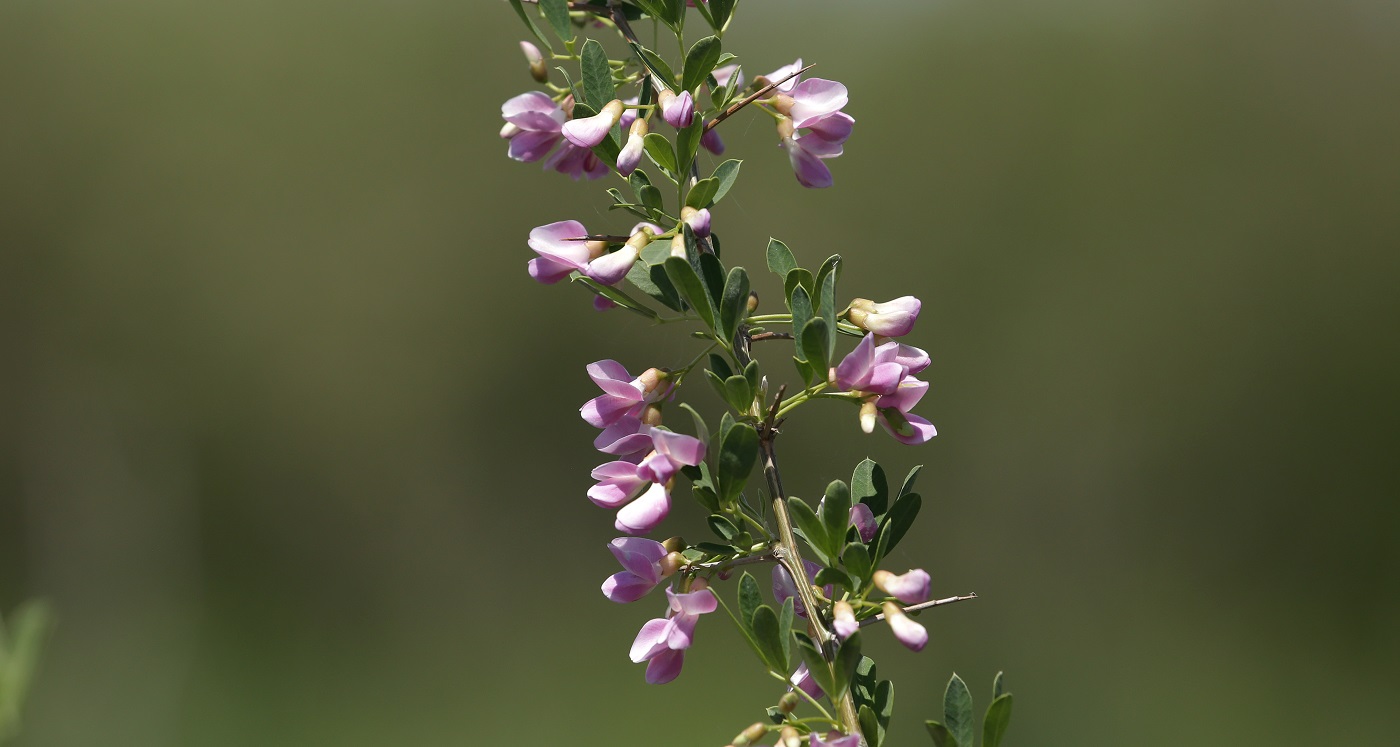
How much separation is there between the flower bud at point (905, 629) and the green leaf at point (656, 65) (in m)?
0.24

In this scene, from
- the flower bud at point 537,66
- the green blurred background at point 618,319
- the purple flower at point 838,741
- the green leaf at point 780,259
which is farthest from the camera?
the green blurred background at point 618,319

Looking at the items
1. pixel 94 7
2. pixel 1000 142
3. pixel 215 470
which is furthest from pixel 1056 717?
pixel 94 7

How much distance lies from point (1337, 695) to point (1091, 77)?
3.23 metres

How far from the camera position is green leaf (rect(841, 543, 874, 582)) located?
1.28 ft

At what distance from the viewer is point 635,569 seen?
0.41 meters

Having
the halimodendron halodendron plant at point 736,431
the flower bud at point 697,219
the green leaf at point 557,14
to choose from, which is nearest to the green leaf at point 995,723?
the halimodendron halodendron plant at point 736,431

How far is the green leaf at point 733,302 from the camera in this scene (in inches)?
15.9

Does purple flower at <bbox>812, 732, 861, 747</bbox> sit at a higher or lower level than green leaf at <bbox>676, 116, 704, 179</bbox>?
lower

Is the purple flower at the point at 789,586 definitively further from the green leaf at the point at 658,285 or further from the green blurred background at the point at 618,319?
the green blurred background at the point at 618,319

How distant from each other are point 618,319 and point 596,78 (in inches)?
127

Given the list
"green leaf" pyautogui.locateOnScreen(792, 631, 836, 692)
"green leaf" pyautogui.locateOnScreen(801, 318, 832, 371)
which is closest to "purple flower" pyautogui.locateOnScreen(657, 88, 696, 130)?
"green leaf" pyautogui.locateOnScreen(801, 318, 832, 371)

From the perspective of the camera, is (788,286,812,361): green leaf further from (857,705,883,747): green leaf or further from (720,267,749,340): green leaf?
(857,705,883,747): green leaf

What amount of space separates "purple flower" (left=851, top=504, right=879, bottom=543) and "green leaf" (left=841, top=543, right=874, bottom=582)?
0.07ft

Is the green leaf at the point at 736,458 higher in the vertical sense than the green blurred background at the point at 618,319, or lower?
higher
